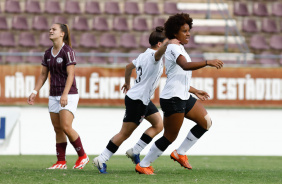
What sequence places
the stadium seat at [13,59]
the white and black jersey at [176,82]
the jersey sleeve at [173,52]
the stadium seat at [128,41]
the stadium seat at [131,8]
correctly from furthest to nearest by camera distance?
1. the stadium seat at [131,8]
2. the stadium seat at [128,41]
3. the stadium seat at [13,59]
4. the white and black jersey at [176,82]
5. the jersey sleeve at [173,52]

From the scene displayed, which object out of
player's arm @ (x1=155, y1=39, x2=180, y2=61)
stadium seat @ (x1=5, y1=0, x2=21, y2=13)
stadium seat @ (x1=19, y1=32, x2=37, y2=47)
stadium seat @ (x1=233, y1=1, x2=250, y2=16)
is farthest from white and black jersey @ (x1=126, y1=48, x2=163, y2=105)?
stadium seat @ (x1=233, y1=1, x2=250, y2=16)

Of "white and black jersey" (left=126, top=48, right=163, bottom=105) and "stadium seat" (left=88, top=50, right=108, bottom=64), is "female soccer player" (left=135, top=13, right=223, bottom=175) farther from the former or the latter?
"stadium seat" (left=88, top=50, right=108, bottom=64)

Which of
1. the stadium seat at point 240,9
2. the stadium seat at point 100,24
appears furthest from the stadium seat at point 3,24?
the stadium seat at point 240,9

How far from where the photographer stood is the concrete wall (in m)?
13.1

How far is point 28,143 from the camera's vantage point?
13117 millimetres

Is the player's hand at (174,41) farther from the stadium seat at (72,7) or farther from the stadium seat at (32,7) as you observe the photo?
the stadium seat at (32,7)

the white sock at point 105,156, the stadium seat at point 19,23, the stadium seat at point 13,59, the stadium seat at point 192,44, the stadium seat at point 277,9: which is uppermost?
the stadium seat at point 277,9

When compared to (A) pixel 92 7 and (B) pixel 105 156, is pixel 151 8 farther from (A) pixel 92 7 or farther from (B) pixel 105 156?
(B) pixel 105 156

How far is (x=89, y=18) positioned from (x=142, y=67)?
437 inches

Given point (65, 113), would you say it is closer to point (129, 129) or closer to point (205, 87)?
point (129, 129)

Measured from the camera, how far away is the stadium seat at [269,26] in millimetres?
18375

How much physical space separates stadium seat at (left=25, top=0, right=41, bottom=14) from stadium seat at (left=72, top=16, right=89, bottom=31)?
1.16 m

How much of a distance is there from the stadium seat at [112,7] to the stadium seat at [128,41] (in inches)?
45.3

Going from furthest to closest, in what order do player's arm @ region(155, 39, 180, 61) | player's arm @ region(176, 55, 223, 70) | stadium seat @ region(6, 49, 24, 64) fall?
stadium seat @ region(6, 49, 24, 64) → player's arm @ region(155, 39, 180, 61) → player's arm @ region(176, 55, 223, 70)
